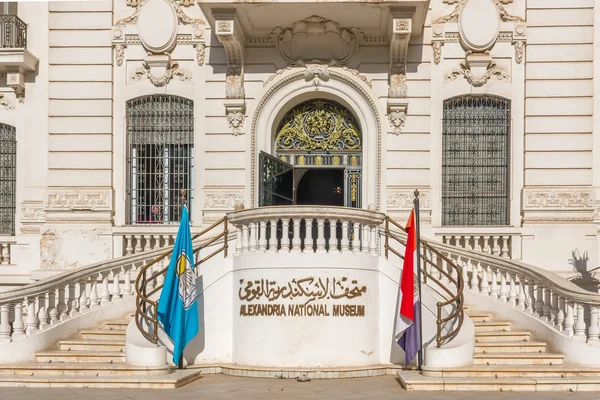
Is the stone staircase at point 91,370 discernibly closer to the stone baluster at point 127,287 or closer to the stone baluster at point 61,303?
the stone baluster at point 61,303

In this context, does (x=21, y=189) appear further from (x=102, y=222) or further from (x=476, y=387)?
(x=476, y=387)

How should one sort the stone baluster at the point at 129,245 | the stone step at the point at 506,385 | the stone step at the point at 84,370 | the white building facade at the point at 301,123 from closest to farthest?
the stone step at the point at 506,385 < the stone step at the point at 84,370 < the white building facade at the point at 301,123 < the stone baluster at the point at 129,245

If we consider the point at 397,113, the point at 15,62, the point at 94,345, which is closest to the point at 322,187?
the point at 397,113

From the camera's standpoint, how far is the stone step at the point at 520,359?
1351cm

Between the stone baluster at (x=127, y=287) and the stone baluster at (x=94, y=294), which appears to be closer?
the stone baluster at (x=94, y=294)

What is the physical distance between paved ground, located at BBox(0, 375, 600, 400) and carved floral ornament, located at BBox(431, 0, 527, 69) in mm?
9125

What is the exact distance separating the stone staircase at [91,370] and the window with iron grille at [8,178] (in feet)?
20.2

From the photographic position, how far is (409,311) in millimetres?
13805

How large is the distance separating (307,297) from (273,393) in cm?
222

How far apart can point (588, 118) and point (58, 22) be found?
12.2 metres

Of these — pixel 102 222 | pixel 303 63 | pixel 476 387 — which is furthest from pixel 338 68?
pixel 476 387

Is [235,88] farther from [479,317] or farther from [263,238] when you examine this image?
[479,317]

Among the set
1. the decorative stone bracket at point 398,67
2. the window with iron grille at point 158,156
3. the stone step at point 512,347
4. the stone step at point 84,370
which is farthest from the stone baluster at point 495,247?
the stone step at point 84,370

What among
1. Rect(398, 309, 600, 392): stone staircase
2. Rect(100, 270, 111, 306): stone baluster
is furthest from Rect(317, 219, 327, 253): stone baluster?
Rect(100, 270, 111, 306): stone baluster
